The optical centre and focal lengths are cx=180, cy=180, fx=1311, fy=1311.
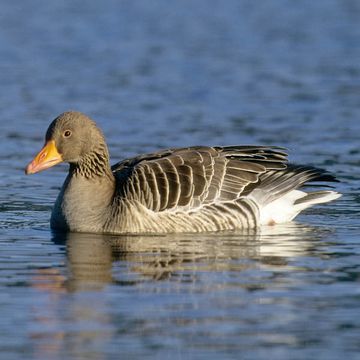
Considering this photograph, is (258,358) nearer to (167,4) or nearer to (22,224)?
(22,224)

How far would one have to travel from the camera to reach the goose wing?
16.7m

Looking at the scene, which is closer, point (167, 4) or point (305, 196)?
point (305, 196)

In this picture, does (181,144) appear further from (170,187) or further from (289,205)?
(170,187)

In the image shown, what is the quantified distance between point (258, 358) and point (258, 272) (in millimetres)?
3306

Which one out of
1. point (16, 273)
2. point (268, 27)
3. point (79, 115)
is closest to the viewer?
point (16, 273)

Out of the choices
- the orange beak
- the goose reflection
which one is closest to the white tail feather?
the goose reflection

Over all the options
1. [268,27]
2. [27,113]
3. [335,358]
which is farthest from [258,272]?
[268,27]

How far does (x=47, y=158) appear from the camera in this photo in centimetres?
1678

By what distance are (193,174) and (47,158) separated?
1.89 m

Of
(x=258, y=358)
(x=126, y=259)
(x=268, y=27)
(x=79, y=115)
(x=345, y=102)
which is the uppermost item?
(x=268, y=27)

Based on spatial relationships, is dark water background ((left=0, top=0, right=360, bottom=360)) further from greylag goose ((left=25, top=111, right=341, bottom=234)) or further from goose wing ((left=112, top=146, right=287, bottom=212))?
goose wing ((left=112, top=146, right=287, bottom=212))

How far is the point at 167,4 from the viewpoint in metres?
42.0

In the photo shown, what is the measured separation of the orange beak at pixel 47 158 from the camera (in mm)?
16609

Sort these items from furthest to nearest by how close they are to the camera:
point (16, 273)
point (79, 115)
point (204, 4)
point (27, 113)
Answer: point (204, 4)
point (27, 113)
point (79, 115)
point (16, 273)
